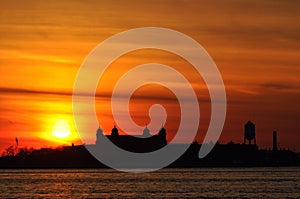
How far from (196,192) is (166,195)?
8.60 meters

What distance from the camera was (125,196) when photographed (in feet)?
371

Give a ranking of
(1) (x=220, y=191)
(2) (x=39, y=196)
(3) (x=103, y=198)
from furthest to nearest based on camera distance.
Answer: (1) (x=220, y=191) < (2) (x=39, y=196) < (3) (x=103, y=198)

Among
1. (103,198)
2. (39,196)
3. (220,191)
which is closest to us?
(103,198)

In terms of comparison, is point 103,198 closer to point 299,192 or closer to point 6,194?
point 6,194

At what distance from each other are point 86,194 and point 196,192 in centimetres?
1445

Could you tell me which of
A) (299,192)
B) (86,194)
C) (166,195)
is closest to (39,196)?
(86,194)

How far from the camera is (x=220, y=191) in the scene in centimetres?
12506

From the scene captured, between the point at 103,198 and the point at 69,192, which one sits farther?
the point at 69,192

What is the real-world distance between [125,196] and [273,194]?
18577 millimetres

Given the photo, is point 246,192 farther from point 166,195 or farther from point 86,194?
point 86,194

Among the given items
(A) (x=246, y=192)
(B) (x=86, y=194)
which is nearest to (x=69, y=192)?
(B) (x=86, y=194)

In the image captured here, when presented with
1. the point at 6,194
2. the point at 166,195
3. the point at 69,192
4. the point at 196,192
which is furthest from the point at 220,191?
the point at 6,194

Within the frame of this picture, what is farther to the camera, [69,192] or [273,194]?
[69,192]

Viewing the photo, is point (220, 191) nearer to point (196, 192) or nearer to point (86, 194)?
point (196, 192)
